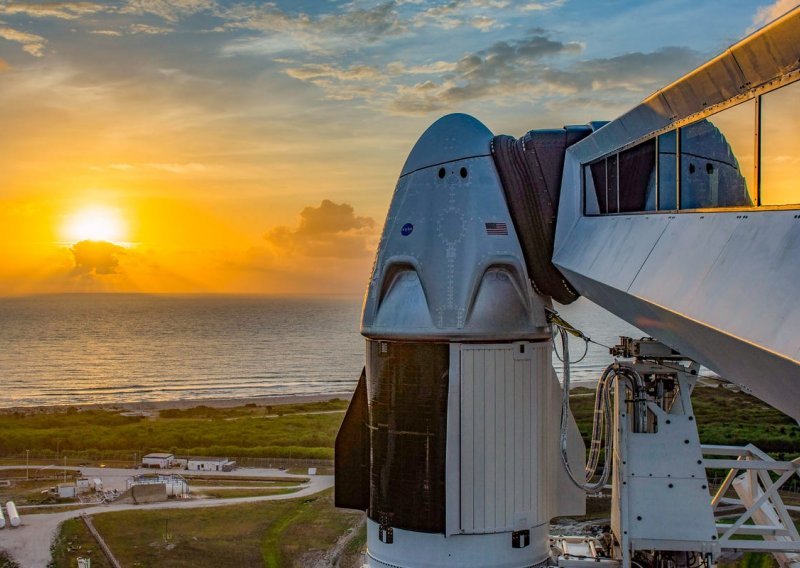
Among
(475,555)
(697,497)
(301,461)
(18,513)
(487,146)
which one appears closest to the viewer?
(697,497)

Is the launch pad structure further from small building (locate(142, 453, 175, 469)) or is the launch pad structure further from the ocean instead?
the ocean

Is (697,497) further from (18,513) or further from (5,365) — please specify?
(5,365)

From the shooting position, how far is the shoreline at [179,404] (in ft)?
330

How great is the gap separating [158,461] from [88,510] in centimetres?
1381

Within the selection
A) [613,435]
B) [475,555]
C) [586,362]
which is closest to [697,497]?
[613,435]

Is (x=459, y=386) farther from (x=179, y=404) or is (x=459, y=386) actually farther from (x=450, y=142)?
(x=179, y=404)

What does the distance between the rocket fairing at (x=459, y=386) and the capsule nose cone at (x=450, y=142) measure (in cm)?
4

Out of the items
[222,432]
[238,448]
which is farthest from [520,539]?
[222,432]

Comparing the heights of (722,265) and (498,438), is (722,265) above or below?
above

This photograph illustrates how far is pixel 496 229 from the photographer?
16406 millimetres

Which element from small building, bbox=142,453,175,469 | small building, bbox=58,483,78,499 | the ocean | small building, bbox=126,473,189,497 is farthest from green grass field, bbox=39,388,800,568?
the ocean

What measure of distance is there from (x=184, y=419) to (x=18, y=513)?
40560mm

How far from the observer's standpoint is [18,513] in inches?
1876

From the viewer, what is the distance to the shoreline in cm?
10056
